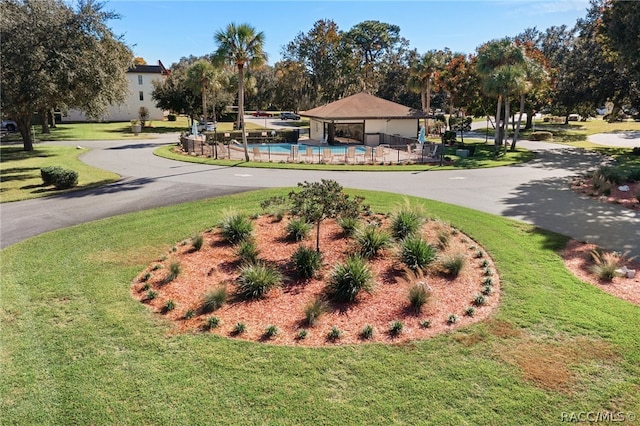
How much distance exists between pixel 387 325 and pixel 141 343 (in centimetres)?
431

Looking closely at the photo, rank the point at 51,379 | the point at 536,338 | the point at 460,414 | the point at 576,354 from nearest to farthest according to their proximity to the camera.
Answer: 1. the point at 460,414
2. the point at 51,379
3. the point at 576,354
4. the point at 536,338

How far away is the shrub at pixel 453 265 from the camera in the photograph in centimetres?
999

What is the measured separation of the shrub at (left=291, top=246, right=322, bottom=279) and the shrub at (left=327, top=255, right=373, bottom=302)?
79 cm

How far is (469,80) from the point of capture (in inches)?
1522

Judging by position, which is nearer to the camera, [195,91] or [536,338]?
[536,338]

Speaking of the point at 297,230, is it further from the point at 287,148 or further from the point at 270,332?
the point at 287,148

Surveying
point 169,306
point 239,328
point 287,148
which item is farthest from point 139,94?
point 239,328

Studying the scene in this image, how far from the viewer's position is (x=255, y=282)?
896cm

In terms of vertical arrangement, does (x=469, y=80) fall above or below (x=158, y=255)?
above

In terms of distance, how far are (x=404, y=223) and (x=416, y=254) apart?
1806 mm

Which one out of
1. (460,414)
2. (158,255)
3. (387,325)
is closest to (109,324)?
(158,255)

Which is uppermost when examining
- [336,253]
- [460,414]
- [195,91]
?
[195,91]

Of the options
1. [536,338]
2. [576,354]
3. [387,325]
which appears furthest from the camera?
[387,325]

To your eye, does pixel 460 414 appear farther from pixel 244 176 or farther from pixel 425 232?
pixel 244 176
